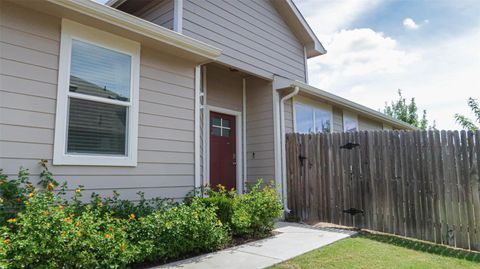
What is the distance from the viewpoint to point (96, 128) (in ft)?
14.0

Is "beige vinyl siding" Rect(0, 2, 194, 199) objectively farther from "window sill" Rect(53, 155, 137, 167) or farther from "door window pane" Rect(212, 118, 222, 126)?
"door window pane" Rect(212, 118, 222, 126)

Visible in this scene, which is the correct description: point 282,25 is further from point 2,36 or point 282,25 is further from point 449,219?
point 2,36

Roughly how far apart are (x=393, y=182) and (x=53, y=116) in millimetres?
5532

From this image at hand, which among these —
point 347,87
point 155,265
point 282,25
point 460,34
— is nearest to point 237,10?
point 282,25

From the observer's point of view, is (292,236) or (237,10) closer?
(292,236)

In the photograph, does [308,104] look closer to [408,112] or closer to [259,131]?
[259,131]

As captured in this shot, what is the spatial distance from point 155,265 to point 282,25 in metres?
6.73

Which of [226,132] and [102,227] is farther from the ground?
[226,132]

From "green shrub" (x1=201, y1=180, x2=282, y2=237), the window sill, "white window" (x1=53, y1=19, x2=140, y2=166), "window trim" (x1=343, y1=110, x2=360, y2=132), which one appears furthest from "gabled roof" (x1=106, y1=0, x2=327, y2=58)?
the window sill

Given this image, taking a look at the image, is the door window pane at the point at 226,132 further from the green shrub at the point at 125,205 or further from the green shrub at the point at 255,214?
the green shrub at the point at 125,205

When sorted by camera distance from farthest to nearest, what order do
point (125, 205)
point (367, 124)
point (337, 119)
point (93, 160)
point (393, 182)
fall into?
point (367, 124) < point (337, 119) < point (393, 182) < point (125, 205) < point (93, 160)

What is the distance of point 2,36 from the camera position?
3.63 m

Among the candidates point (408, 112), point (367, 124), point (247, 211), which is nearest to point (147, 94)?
point (247, 211)

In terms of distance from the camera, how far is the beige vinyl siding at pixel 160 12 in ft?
19.1
